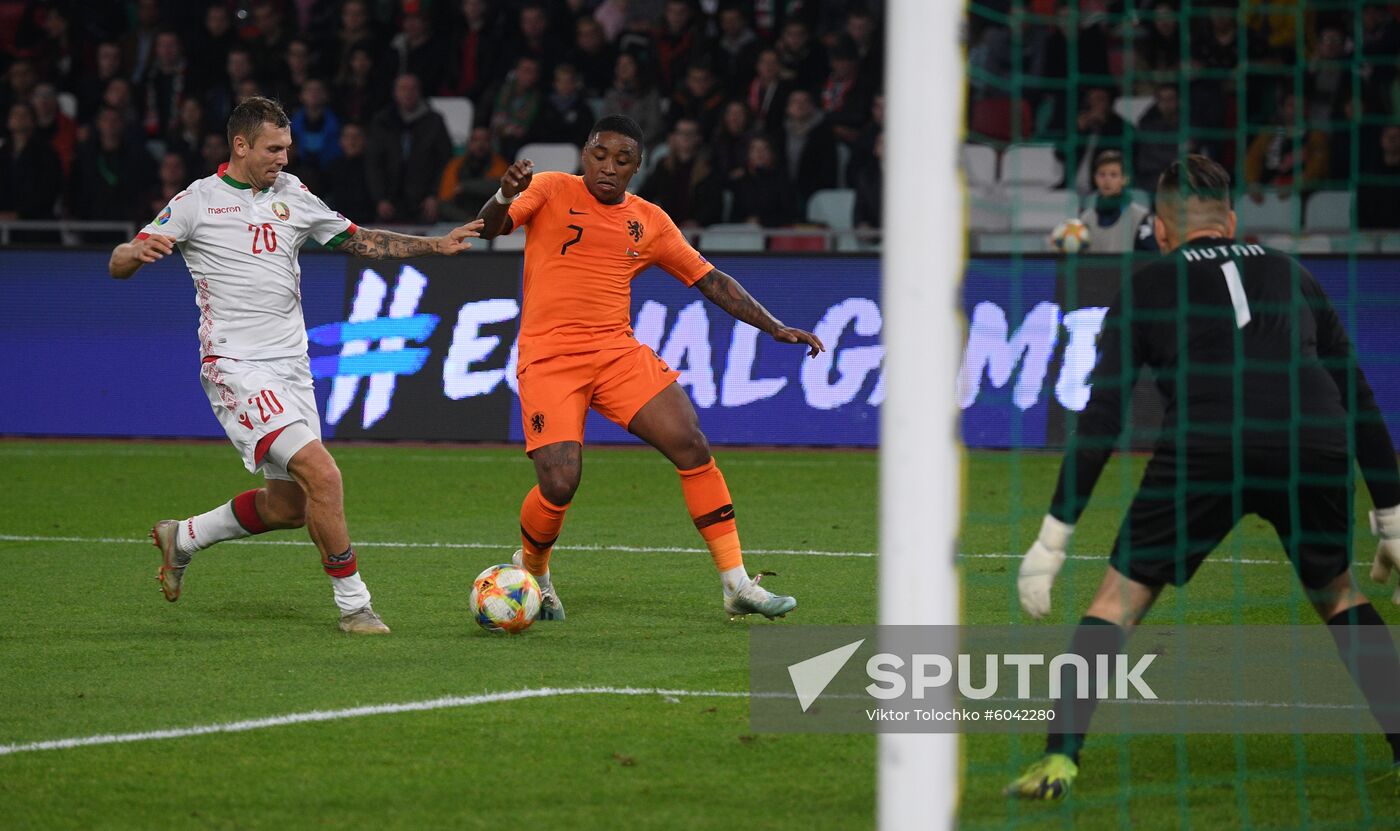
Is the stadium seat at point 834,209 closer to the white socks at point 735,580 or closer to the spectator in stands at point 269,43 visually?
the spectator in stands at point 269,43

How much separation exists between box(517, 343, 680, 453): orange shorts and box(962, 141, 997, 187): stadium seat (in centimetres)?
890

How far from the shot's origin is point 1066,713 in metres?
4.59

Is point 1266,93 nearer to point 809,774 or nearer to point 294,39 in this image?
point 294,39

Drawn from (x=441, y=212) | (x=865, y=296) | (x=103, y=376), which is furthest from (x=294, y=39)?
(x=865, y=296)

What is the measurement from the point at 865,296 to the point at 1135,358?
9.57 meters

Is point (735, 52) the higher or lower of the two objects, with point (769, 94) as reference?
higher

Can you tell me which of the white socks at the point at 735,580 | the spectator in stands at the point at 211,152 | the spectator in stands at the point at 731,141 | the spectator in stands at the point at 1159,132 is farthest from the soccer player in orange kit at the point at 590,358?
the spectator in stands at the point at 211,152

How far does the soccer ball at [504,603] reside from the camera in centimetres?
694

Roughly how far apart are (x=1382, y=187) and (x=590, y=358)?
977cm

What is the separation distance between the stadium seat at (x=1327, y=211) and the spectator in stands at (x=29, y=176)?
1237 cm

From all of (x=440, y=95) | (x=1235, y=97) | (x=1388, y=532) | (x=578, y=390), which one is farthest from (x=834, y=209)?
(x=1388, y=532)

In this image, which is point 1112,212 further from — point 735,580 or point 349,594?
point 349,594

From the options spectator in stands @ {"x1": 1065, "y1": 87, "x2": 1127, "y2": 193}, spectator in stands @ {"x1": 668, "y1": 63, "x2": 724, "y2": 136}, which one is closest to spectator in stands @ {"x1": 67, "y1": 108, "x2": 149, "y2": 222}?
spectator in stands @ {"x1": 668, "y1": 63, "x2": 724, "y2": 136}

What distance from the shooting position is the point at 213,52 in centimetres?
1919
